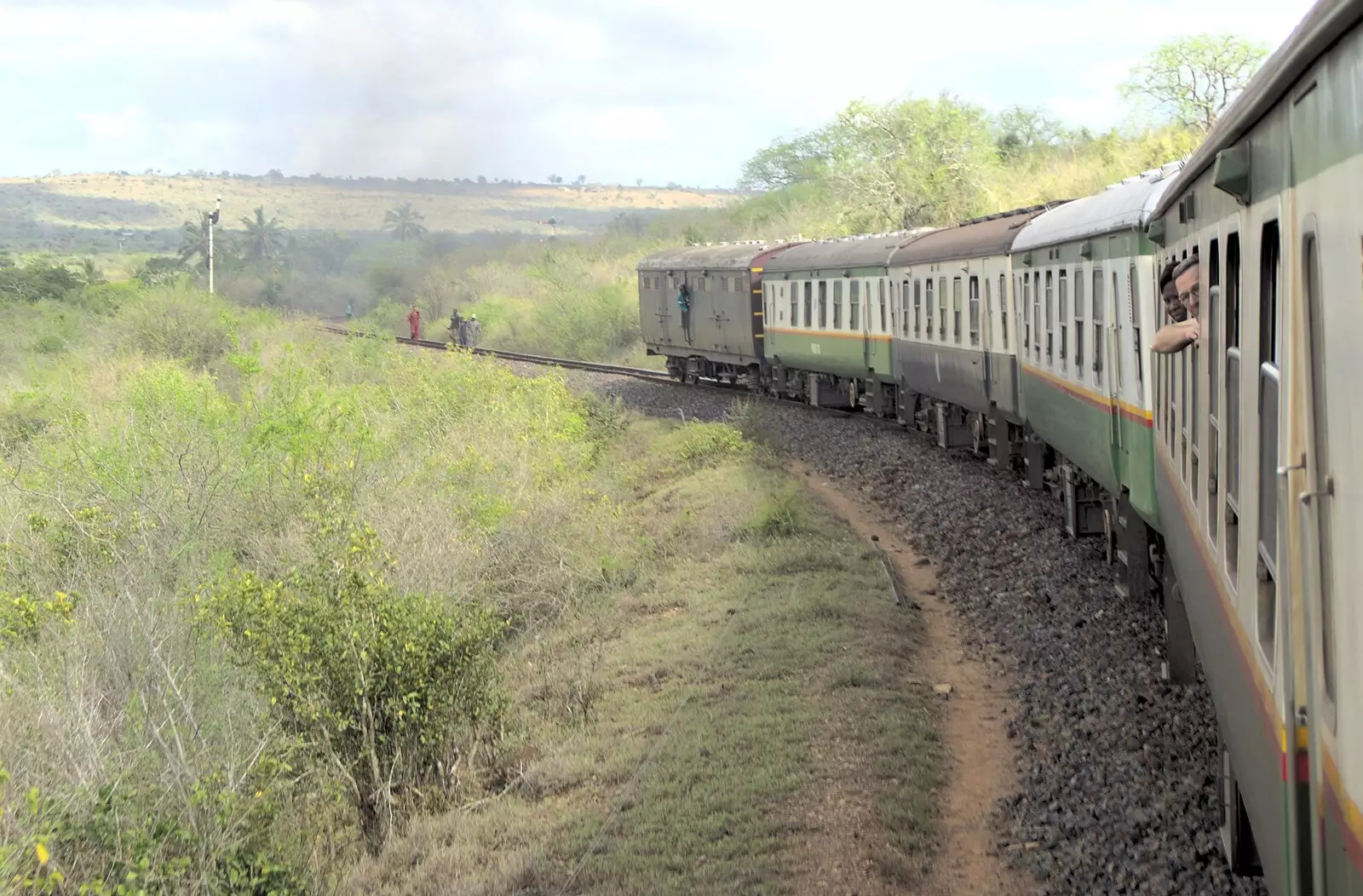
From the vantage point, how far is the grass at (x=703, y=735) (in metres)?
→ 6.80

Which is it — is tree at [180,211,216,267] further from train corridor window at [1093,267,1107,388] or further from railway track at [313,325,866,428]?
train corridor window at [1093,267,1107,388]

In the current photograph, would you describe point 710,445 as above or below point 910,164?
below

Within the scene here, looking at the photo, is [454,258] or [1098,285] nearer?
[1098,285]

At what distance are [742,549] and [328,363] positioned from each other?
19418 millimetres

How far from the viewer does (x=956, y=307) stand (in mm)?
18172

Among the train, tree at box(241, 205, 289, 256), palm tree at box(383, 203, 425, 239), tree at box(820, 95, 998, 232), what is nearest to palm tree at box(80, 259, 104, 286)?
tree at box(820, 95, 998, 232)

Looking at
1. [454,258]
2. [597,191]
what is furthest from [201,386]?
[597,191]

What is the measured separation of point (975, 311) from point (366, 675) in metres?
A: 10.3

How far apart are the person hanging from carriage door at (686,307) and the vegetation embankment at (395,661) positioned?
12.1 meters

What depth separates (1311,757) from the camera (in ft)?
9.89

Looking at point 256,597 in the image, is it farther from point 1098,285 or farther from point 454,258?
point 454,258

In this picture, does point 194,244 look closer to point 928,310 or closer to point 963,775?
point 928,310

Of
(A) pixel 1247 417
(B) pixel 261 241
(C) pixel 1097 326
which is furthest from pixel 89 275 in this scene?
(A) pixel 1247 417

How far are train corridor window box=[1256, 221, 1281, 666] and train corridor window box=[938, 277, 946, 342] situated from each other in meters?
15.1
